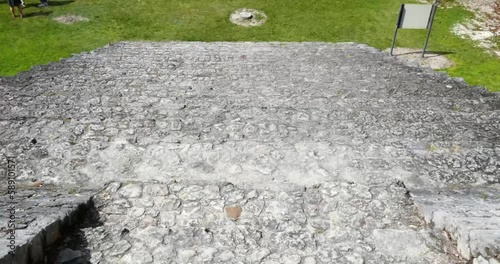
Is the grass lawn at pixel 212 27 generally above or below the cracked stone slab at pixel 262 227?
below

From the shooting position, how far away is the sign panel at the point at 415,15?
38.2ft

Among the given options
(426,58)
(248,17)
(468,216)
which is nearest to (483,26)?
(426,58)

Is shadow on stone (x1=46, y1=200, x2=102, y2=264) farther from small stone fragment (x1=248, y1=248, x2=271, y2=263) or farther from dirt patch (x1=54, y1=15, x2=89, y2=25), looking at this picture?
dirt patch (x1=54, y1=15, x2=89, y2=25)

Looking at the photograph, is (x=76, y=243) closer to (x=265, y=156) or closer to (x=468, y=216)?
(x=265, y=156)

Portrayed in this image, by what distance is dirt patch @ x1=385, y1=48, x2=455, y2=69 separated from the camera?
13031 mm

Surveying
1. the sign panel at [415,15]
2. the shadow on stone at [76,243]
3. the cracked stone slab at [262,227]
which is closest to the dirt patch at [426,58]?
the sign panel at [415,15]

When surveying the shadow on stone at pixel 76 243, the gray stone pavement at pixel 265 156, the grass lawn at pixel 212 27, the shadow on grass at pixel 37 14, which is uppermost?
the shadow on stone at pixel 76 243

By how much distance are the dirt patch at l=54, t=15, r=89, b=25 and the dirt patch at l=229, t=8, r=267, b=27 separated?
5486 mm

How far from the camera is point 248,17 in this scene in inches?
625

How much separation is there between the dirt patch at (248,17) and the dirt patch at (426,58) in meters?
5.13

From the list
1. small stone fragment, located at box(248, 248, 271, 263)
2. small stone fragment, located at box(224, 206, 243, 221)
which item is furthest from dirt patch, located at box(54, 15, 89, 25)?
small stone fragment, located at box(248, 248, 271, 263)

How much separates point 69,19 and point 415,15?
467 inches

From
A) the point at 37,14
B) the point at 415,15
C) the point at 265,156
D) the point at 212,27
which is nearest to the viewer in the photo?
the point at 265,156

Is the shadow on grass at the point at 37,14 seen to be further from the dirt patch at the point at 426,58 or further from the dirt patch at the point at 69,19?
the dirt patch at the point at 426,58
